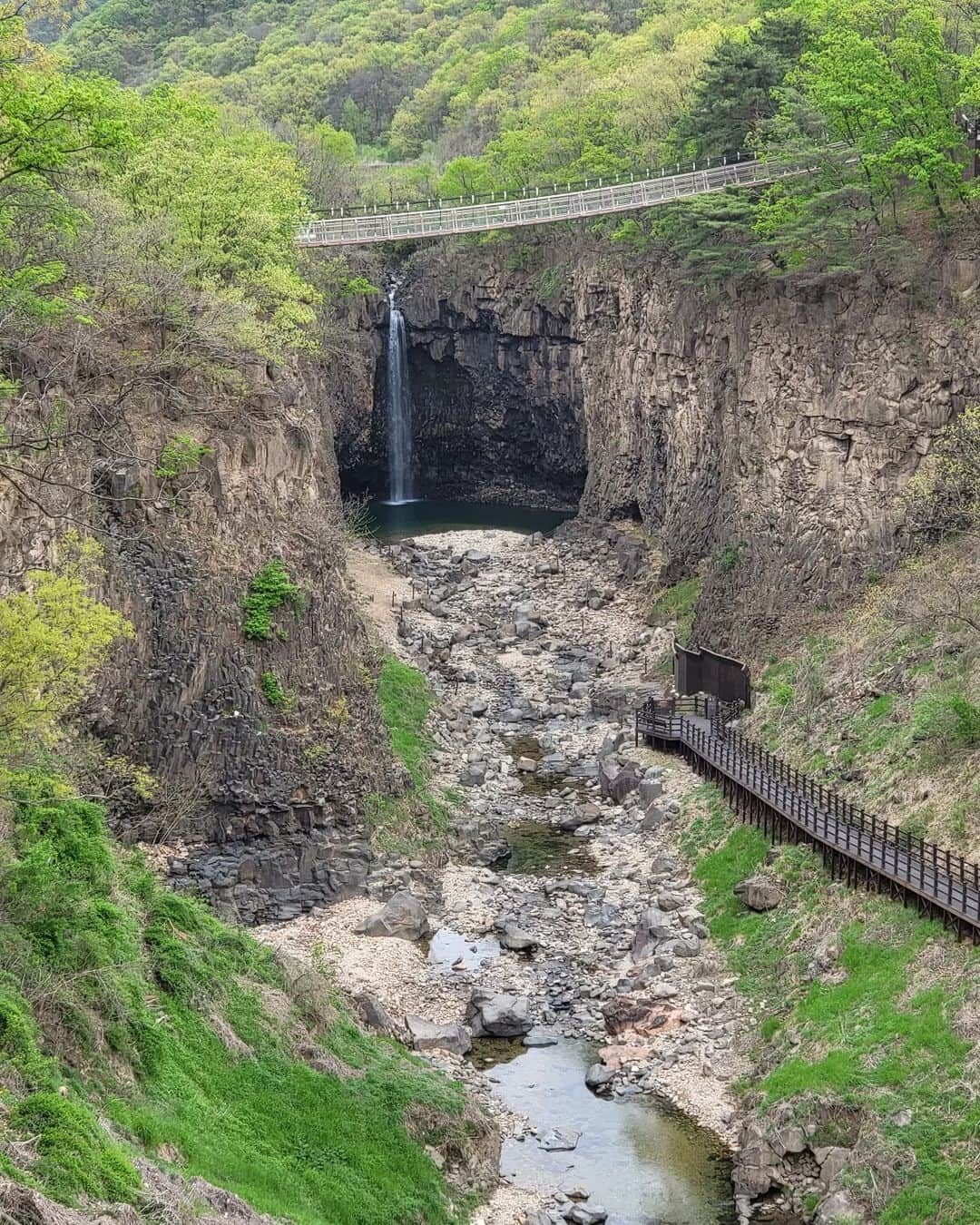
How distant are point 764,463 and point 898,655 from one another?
14345 mm

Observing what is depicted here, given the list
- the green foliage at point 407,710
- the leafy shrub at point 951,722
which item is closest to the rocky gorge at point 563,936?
the green foliage at point 407,710

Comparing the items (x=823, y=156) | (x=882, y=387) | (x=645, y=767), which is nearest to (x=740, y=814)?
(x=645, y=767)

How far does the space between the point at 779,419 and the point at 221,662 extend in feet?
88.3

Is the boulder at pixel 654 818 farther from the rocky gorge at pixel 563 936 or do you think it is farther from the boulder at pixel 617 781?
the boulder at pixel 617 781

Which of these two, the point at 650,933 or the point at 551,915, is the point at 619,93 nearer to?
the point at 551,915

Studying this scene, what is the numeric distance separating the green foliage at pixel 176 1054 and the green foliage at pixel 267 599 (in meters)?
11.5

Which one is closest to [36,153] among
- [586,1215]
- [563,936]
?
[586,1215]

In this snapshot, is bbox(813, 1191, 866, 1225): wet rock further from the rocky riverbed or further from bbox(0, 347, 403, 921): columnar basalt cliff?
bbox(0, 347, 403, 921): columnar basalt cliff

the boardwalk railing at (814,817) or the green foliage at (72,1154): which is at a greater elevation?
the green foliage at (72,1154)

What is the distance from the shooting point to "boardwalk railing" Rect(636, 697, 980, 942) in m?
35.1

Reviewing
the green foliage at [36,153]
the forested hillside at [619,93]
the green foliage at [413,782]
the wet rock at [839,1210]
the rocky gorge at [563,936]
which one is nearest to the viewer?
the green foliage at [36,153]

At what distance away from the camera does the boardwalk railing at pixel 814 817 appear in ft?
115

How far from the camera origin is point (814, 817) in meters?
41.4

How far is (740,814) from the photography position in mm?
45969
